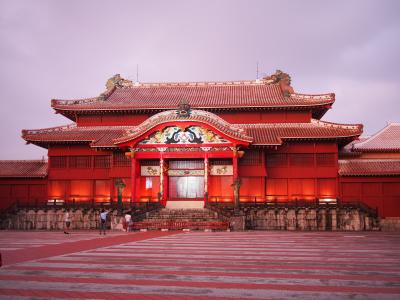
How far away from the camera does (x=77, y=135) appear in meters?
40.0

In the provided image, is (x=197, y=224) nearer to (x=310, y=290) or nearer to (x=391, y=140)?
(x=310, y=290)

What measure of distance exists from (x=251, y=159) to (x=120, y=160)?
1249 cm

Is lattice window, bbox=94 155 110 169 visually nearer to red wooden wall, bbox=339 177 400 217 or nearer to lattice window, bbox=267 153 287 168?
lattice window, bbox=267 153 287 168

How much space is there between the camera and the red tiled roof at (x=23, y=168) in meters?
40.2

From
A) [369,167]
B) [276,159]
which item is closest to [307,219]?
[276,159]

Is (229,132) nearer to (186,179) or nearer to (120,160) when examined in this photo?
(186,179)

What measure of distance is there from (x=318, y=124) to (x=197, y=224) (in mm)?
18126

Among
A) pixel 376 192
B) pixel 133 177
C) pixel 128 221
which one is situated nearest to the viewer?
pixel 128 221

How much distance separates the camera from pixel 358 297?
761 centimetres

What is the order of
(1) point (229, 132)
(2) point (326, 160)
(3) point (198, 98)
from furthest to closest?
(3) point (198, 98) → (2) point (326, 160) → (1) point (229, 132)

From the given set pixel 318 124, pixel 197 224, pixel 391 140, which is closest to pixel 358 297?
pixel 197 224

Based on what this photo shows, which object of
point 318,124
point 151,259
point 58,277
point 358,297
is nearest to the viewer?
point 358,297

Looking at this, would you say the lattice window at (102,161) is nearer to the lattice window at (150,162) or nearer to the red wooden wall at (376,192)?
the lattice window at (150,162)

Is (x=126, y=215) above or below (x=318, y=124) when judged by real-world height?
below
